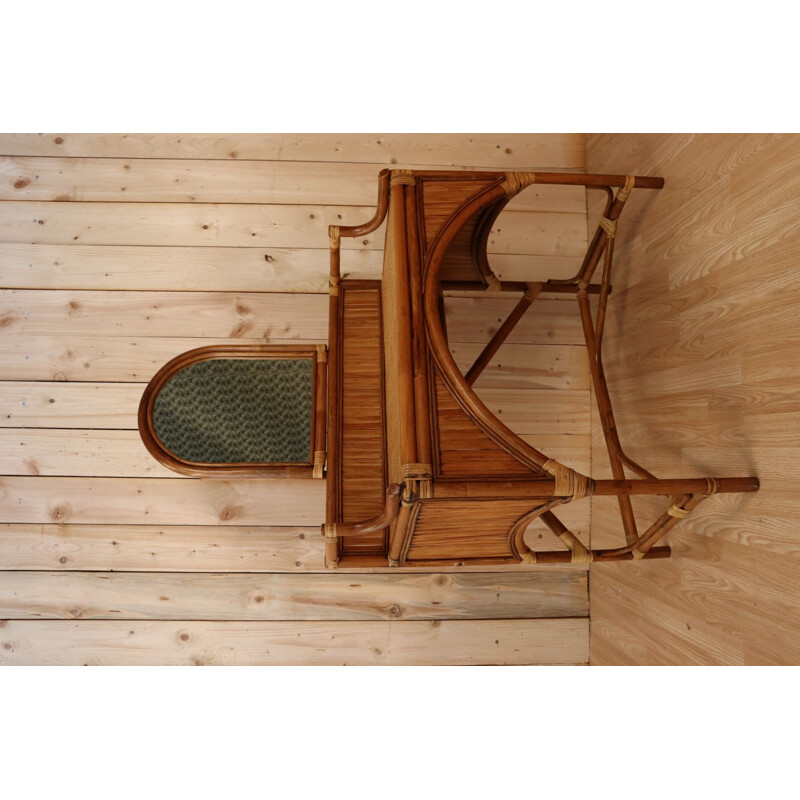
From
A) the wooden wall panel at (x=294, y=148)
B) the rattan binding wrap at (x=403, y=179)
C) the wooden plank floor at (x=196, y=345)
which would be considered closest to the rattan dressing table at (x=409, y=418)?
the rattan binding wrap at (x=403, y=179)

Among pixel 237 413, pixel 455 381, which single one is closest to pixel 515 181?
pixel 455 381

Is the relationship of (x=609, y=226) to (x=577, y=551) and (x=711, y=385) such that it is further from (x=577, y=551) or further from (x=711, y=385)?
(x=577, y=551)

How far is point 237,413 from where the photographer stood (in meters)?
1.72

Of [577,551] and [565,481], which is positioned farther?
[577,551]

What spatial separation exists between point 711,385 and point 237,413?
1.23 metres

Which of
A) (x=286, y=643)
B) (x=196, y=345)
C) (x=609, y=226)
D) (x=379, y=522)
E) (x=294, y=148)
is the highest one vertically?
(x=294, y=148)

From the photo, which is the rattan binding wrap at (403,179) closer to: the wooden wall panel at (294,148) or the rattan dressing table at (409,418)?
the rattan dressing table at (409,418)

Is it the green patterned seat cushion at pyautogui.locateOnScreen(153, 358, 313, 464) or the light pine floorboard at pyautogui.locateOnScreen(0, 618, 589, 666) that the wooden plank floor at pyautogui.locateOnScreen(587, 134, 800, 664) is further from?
the green patterned seat cushion at pyautogui.locateOnScreen(153, 358, 313, 464)

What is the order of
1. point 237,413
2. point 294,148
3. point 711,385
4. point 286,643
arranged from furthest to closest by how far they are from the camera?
point 294,148 < point 286,643 < point 237,413 < point 711,385

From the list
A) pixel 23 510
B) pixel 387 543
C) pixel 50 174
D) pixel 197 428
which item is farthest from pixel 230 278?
pixel 387 543

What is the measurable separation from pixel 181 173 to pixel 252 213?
28 cm

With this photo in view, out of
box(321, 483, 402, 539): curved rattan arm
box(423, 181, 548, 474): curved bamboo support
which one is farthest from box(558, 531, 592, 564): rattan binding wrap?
box(321, 483, 402, 539): curved rattan arm

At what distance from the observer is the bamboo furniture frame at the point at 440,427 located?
3.38 feet

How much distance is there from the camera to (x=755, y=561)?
4.21ft
